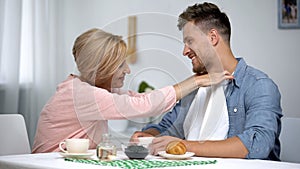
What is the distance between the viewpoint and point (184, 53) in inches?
76.4

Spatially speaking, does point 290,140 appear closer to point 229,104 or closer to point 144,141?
point 229,104

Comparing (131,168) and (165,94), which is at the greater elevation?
(165,94)

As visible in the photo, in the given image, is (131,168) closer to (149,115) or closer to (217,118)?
(149,115)

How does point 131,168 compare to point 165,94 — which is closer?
point 131,168

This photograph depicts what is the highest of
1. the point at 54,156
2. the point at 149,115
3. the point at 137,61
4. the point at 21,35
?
the point at 21,35

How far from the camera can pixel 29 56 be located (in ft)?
10.9

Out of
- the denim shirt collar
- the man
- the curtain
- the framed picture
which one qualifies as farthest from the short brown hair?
the curtain

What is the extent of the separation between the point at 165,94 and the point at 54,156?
389 mm

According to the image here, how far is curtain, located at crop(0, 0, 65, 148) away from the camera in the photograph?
10.5ft

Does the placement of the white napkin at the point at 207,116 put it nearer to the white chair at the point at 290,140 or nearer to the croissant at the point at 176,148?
the croissant at the point at 176,148

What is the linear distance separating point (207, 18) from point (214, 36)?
0.09m

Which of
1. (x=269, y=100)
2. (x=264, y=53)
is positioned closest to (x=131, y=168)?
(x=269, y=100)

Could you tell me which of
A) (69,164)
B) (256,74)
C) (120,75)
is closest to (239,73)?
(256,74)

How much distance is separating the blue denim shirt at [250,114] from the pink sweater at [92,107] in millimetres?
121
